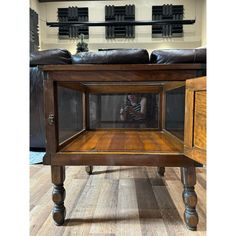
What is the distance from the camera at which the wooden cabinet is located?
0.70 meters

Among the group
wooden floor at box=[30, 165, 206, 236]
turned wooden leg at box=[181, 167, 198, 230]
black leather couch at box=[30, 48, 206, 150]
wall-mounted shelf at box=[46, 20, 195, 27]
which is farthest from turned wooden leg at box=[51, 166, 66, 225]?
wall-mounted shelf at box=[46, 20, 195, 27]

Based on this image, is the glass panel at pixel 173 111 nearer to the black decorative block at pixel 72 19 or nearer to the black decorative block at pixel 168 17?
the black decorative block at pixel 168 17

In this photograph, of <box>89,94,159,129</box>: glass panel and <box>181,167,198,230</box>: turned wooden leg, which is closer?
<box>181,167,198,230</box>: turned wooden leg

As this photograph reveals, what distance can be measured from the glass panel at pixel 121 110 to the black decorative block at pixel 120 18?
12.5 ft

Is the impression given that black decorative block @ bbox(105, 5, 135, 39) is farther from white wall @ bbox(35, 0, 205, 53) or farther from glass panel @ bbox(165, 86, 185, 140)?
glass panel @ bbox(165, 86, 185, 140)

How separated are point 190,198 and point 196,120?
0.36 m

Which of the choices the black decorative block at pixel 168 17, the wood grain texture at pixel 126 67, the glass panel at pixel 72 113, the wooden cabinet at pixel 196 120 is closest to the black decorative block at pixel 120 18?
the black decorative block at pixel 168 17

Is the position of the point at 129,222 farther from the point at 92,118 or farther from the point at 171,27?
the point at 171,27

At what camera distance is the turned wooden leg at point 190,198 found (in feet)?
3.09

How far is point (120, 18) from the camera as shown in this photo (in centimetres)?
522

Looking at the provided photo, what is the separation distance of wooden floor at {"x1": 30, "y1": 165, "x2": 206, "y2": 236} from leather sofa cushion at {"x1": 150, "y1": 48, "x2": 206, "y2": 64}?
74 cm
